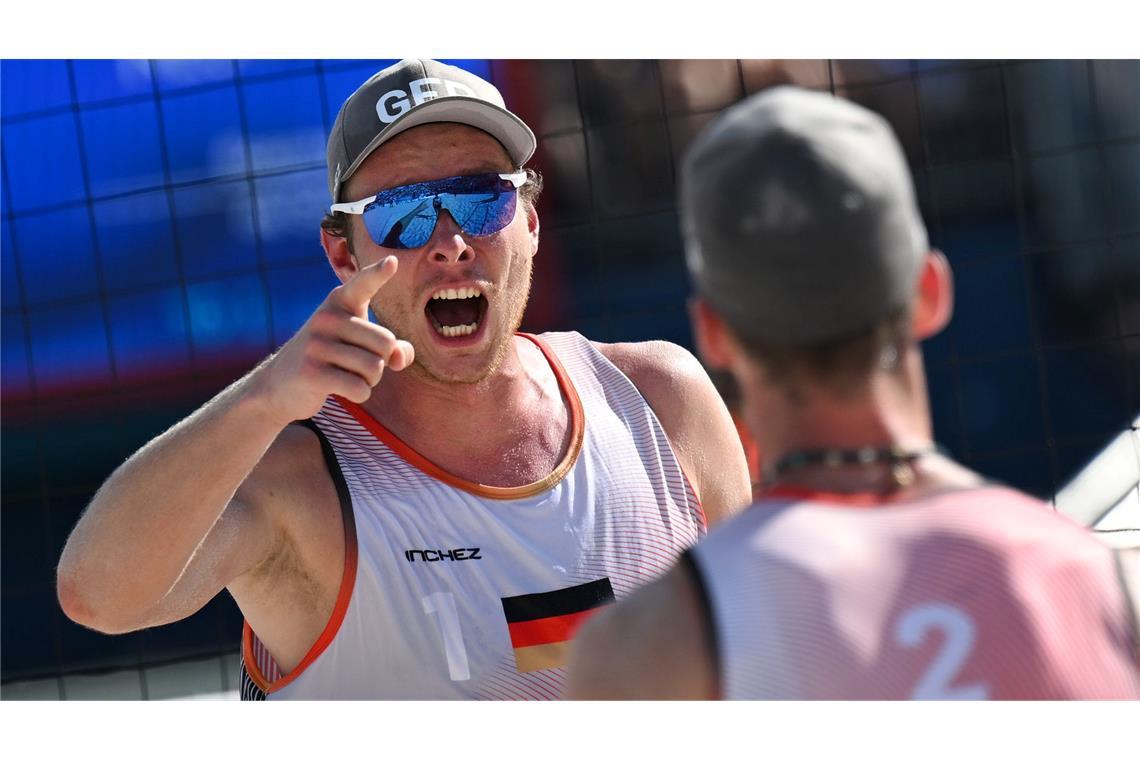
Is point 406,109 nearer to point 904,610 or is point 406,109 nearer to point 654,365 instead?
point 654,365

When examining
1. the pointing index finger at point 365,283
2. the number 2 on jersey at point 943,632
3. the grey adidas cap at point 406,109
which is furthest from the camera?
the grey adidas cap at point 406,109

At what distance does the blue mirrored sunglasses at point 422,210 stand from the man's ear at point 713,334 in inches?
44.1

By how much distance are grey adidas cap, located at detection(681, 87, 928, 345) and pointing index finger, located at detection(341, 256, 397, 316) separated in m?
0.59

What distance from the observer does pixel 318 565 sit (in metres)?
2.01

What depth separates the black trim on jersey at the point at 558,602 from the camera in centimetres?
206

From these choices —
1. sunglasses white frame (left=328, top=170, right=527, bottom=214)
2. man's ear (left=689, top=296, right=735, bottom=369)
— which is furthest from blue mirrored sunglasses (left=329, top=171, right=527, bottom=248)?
man's ear (left=689, top=296, right=735, bottom=369)

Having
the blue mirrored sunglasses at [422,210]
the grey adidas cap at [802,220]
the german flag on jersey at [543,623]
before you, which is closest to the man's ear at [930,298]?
the grey adidas cap at [802,220]

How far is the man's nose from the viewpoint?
215 centimetres

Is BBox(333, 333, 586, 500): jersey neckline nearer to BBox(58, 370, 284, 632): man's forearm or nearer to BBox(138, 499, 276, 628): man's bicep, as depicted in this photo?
BBox(138, 499, 276, 628): man's bicep

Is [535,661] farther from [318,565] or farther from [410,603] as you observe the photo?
[318,565]

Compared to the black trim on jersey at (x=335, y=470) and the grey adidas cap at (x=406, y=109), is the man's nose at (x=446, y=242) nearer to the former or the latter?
the grey adidas cap at (x=406, y=109)
